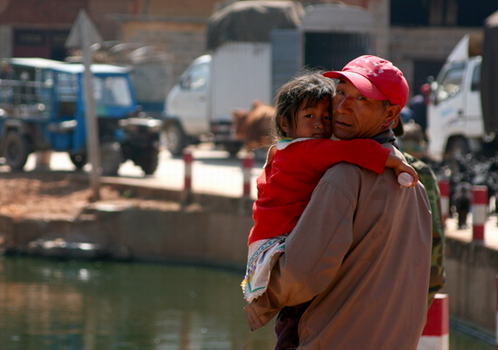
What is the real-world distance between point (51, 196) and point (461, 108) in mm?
6934

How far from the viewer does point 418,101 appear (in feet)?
59.0

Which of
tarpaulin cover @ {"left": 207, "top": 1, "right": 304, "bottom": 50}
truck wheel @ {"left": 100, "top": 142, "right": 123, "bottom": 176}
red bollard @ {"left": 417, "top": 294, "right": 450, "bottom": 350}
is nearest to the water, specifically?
truck wheel @ {"left": 100, "top": 142, "right": 123, "bottom": 176}

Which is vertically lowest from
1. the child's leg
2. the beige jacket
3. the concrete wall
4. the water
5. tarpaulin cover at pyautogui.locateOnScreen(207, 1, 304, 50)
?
the water

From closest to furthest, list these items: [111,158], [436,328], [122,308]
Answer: [436,328]
[122,308]
[111,158]

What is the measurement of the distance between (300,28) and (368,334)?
1531 centimetres

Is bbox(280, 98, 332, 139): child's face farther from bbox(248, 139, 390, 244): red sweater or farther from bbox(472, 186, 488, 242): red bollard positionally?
bbox(472, 186, 488, 242): red bollard

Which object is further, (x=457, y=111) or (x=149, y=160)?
(x=149, y=160)

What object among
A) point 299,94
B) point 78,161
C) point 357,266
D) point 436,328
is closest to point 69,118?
point 78,161

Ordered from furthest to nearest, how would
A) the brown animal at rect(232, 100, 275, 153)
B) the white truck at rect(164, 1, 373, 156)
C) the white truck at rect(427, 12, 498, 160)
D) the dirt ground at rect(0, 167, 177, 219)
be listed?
the white truck at rect(164, 1, 373, 156)
the brown animal at rect(232, 100, 275, 153)
the white truck at rect(427, 12, 498, 160)
the dirt ground at rect(0, 167, 177, 219)

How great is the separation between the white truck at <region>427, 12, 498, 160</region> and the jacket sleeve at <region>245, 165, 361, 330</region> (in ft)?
35.4

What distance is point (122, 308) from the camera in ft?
30.0

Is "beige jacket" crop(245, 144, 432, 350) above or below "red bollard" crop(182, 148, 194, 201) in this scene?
above

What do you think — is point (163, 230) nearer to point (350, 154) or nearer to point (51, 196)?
point (51, 196)

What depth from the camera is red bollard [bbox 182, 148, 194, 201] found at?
12.0 meters
